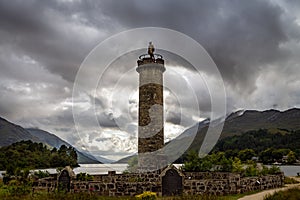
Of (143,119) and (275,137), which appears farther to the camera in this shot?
(275,137)

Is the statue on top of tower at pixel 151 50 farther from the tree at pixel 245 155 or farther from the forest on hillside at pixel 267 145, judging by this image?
the forest on hillside at pixel 267 145

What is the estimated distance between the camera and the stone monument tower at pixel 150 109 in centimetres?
2748

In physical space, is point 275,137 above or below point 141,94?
above

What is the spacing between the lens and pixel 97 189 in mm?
21266

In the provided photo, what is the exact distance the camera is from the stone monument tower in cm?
2748

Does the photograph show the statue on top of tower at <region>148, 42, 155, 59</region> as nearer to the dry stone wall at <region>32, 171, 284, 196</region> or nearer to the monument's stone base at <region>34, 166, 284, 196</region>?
the monument's stone base at <region>34, 166, 284, 196</region>

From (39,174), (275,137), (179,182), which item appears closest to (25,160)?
(39,174)

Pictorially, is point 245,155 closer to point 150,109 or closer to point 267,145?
point 267,145

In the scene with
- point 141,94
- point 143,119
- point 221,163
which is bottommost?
point 221,163

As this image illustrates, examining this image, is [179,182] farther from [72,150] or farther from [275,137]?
[275,137]

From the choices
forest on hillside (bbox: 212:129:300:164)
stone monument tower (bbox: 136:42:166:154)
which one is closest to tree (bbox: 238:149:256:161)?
forest on hillside (bbox: 212:129:300:164)

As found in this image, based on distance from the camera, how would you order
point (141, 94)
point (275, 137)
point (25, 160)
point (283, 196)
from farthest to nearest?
point (275, 137)
point (25, 160)
point (141, 94)
point (283, 196)

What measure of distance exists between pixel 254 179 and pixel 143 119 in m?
9.91

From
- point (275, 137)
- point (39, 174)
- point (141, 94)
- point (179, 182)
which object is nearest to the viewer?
point (179, 182)
